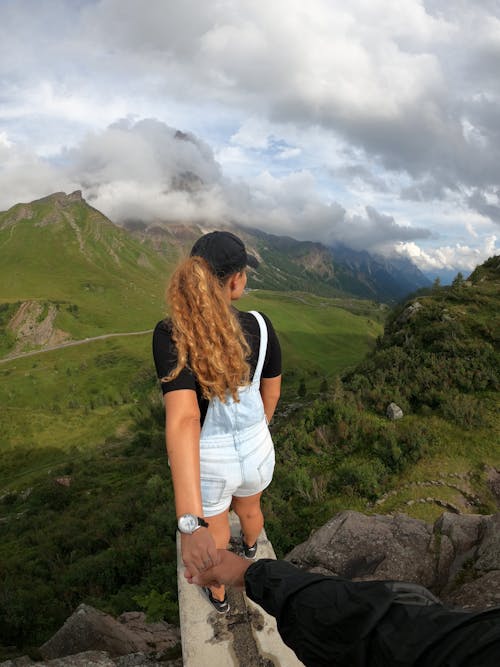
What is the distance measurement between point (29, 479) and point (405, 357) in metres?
46.5

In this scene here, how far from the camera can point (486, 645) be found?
4.37 ft

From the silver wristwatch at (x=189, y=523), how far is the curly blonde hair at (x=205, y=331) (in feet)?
3.12

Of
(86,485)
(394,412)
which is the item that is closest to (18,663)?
(394,412)

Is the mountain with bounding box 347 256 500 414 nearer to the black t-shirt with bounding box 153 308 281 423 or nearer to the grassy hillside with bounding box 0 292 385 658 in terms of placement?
the grassy hillside with bounding box 0 292 385 658

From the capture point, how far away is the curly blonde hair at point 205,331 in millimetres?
2895

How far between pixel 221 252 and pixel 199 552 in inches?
93.0

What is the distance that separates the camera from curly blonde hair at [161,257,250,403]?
9.50 ft

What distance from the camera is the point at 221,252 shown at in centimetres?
318

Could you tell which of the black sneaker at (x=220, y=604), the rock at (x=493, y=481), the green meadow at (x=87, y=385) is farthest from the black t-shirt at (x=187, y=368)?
the green meadow at (x=87, y=385)

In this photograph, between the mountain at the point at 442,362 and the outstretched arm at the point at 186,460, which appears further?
the mountain at the point at 442,362

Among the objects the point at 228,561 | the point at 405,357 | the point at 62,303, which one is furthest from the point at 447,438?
the point at 62,303

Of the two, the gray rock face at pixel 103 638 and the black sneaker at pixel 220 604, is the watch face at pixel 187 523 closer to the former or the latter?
the black sneaker at pixel 220 604

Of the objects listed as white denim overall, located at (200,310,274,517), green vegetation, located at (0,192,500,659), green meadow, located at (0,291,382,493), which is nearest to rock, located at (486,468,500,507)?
green vegetation, located at (0,192,500,659)

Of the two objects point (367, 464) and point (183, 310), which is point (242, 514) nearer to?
point (183, 310)
